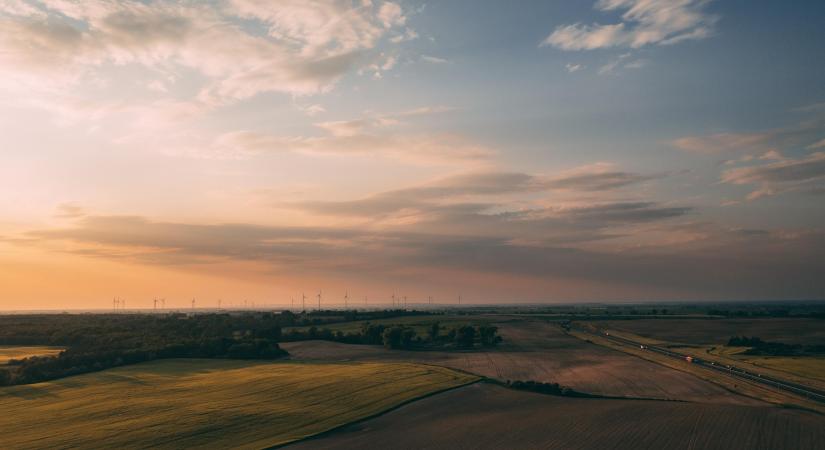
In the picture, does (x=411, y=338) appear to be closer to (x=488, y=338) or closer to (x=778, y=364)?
(x=488, y=338)

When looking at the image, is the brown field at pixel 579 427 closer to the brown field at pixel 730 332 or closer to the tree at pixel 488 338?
the tree at pixel 488 338

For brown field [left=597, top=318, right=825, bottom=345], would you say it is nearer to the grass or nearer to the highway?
the highway

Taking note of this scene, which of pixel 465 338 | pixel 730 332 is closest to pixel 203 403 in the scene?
pixel 465 338

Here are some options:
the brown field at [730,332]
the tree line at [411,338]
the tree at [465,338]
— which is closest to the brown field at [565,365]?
the tree line at [411,338]

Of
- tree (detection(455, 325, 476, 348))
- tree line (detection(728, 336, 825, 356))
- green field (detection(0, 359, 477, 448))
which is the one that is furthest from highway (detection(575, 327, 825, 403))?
tree (detection(455, 325, 476, 348))

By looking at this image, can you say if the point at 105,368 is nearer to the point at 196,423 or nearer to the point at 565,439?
the point at 196,423

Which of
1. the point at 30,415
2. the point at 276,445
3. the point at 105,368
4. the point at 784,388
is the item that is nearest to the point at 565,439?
the point at 276,445
